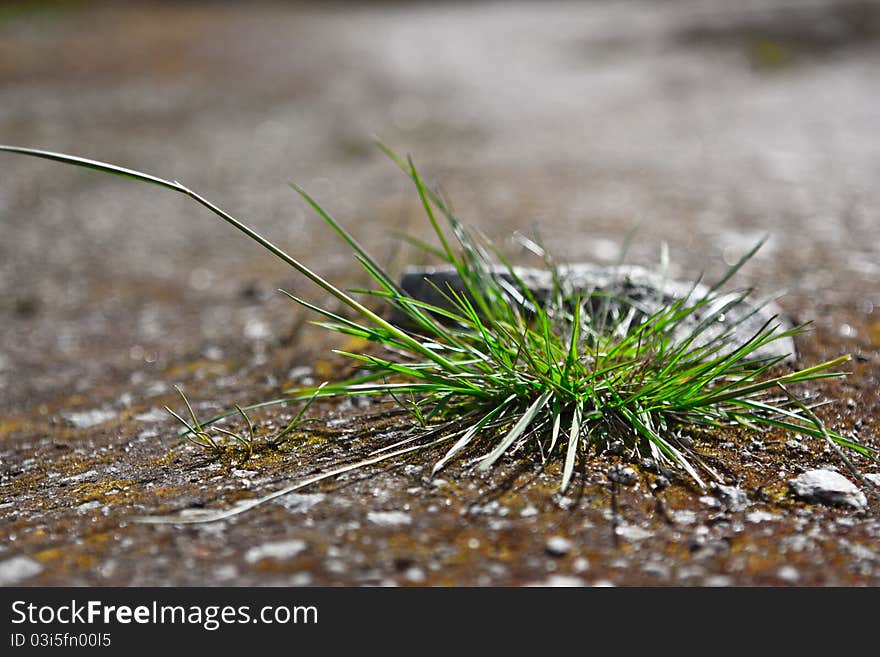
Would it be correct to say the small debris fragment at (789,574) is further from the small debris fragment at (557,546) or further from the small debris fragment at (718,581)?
the small debris fragment at (557,546)

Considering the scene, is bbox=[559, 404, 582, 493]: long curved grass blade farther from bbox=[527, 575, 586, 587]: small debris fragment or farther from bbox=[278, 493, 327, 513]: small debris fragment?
bbox=[278, 493, 327, 513]: small debris fragment

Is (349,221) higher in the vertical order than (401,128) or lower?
lower

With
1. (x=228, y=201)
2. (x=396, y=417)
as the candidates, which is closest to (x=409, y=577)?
(x=396, y=417)

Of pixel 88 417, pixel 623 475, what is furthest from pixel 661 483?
pixel 88 417

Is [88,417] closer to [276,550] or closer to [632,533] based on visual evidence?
[276,550]

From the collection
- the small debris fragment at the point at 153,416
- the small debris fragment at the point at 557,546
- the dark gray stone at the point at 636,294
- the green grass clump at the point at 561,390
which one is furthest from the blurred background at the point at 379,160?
the small debris fragment at the point at 557,546

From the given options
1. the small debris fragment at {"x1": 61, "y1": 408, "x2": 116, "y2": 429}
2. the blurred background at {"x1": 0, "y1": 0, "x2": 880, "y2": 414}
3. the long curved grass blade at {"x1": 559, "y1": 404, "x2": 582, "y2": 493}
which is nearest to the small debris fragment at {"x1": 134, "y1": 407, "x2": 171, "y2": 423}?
the small debris fragment at {"x1": 61, "y1": 408, "x2": 116, "y2": 429}

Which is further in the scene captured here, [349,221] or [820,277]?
[349,221]

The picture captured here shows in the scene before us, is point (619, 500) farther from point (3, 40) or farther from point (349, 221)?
point (3, 40)
